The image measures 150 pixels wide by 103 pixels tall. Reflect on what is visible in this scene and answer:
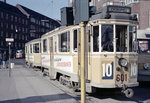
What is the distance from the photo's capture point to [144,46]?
1088 cm

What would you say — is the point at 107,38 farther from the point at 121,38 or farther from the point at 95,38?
the point at 121,38

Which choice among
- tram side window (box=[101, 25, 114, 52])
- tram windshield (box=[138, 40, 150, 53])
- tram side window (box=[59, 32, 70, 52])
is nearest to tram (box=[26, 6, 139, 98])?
tram side window (box=[101, 25, 114, 52])

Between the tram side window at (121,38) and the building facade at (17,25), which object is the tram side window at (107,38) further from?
the building facade at (17,25)

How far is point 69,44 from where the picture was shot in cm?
901

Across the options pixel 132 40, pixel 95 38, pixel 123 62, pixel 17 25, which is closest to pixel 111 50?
pixel 123 62

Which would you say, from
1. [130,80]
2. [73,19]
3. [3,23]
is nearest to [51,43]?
[130,80]

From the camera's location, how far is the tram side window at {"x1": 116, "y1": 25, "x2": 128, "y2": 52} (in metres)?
7.69

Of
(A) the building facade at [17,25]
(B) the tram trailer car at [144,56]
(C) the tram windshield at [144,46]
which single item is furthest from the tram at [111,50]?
(A) the building facade at [17,25]

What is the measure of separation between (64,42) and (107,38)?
9.03ft

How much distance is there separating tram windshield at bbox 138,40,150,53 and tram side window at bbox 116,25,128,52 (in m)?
3.37

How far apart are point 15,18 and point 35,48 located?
2041 inches

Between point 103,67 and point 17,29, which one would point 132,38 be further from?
point 17,29

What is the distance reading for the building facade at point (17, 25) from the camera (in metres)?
60.6

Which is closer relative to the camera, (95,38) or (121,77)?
(121,77)
